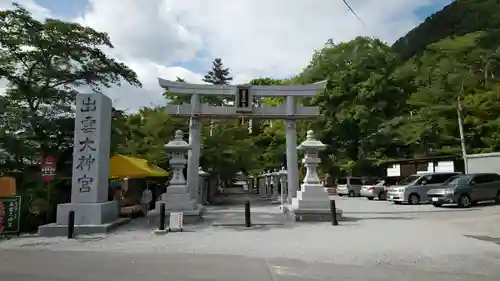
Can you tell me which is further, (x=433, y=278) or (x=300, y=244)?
(x=300, y=244)

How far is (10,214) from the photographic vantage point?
13742mm

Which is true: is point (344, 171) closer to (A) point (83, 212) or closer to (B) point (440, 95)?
(B) point (440, 95)

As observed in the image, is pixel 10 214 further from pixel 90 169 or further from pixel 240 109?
pixel 240 109

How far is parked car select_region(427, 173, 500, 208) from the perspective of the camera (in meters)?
21.4

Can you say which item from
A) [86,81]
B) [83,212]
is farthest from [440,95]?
[83,212]

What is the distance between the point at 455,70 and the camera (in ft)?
103

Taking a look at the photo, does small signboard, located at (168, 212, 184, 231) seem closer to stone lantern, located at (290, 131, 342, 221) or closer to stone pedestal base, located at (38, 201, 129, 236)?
stone pedestal base, located at (38, 201, 129, 236)

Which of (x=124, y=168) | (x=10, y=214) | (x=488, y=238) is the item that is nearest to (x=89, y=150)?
(x=10, y=214)

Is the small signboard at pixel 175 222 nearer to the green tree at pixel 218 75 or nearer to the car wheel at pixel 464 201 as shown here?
the car wheel at pixel 464 201

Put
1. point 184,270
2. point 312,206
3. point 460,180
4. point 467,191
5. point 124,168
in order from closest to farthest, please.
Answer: point 184,270 < point 312,206 < point 124,168 < point 467,191 < point 460,180

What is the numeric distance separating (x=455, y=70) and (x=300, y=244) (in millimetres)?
25161

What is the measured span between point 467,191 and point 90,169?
17.1 metres

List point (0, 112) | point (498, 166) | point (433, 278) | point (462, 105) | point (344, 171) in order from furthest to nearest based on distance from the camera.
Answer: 1. point (344, 171)
2. point (462, 105)
3. point (498, 166)
4. point (0, 112)
5. point (433, 278)

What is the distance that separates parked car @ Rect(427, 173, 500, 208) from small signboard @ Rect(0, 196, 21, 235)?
1816cm
